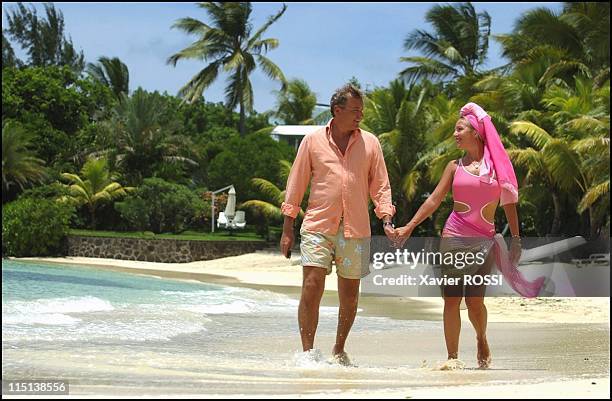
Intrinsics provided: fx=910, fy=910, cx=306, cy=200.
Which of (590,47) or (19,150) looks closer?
(590,47)

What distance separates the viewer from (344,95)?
539cm

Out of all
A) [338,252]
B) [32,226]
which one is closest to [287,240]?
[338,252]

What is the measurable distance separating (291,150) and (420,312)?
63.0 ft

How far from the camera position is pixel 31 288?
1508 cm

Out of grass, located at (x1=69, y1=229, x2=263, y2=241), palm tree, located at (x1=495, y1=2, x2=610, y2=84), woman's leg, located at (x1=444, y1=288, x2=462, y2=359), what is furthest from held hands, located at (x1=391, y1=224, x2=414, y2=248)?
grass, located at (x1=69, y1=229, x2=263, y2=241)

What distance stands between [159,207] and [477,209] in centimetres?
2447

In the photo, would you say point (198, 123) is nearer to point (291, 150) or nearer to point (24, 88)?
point (24, 88)

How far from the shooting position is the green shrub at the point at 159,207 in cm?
2877

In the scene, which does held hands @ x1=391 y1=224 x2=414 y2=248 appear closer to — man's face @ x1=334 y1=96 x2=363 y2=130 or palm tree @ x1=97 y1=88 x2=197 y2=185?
man's face @ x1=334 y1=96 x2=363 y2=130

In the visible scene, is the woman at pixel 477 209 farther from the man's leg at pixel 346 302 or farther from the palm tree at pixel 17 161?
the palm tree at pixel 17 161

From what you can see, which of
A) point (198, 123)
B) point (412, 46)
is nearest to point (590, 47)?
point (412, 46)

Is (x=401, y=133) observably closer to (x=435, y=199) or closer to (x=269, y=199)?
(x=269, y=199)

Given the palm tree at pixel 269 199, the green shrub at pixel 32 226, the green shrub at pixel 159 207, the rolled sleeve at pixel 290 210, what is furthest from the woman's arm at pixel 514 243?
the green shrub at pixel 159 207

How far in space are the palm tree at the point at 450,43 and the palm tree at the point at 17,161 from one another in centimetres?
1298
